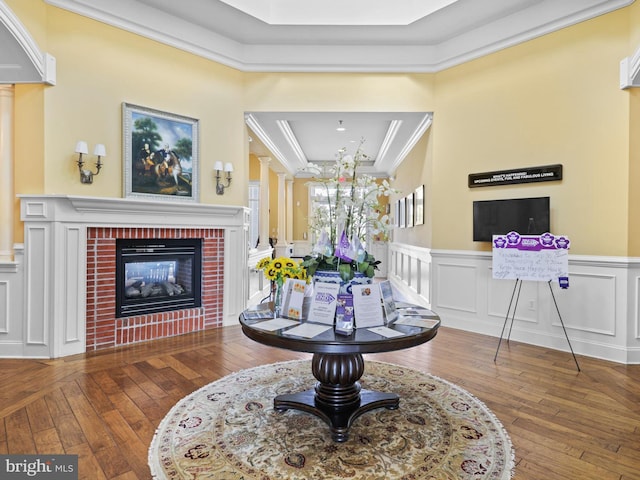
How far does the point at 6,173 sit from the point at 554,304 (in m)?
5.56

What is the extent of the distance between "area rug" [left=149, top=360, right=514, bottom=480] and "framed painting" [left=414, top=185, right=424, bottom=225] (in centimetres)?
345

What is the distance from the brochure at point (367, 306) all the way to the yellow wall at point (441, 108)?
8.98ft

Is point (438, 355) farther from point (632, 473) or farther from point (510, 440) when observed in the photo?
point (632, 473)

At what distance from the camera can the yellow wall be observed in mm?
3363

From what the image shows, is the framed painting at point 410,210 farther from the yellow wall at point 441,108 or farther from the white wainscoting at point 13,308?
the white wainscoting at point 13,308

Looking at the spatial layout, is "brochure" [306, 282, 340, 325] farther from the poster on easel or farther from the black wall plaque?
the black wall plaque

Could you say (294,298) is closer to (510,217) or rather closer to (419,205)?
(510,217)

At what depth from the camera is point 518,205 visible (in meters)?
3.94

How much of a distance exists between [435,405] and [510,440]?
516 mm

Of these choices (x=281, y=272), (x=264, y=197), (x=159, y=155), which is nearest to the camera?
(x=281, y=272)

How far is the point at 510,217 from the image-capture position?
13.1ft

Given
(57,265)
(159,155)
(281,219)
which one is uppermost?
(159,155)

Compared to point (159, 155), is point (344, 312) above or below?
below

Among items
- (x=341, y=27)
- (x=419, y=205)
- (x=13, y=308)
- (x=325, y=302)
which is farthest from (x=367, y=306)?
(x=419, y=205)
